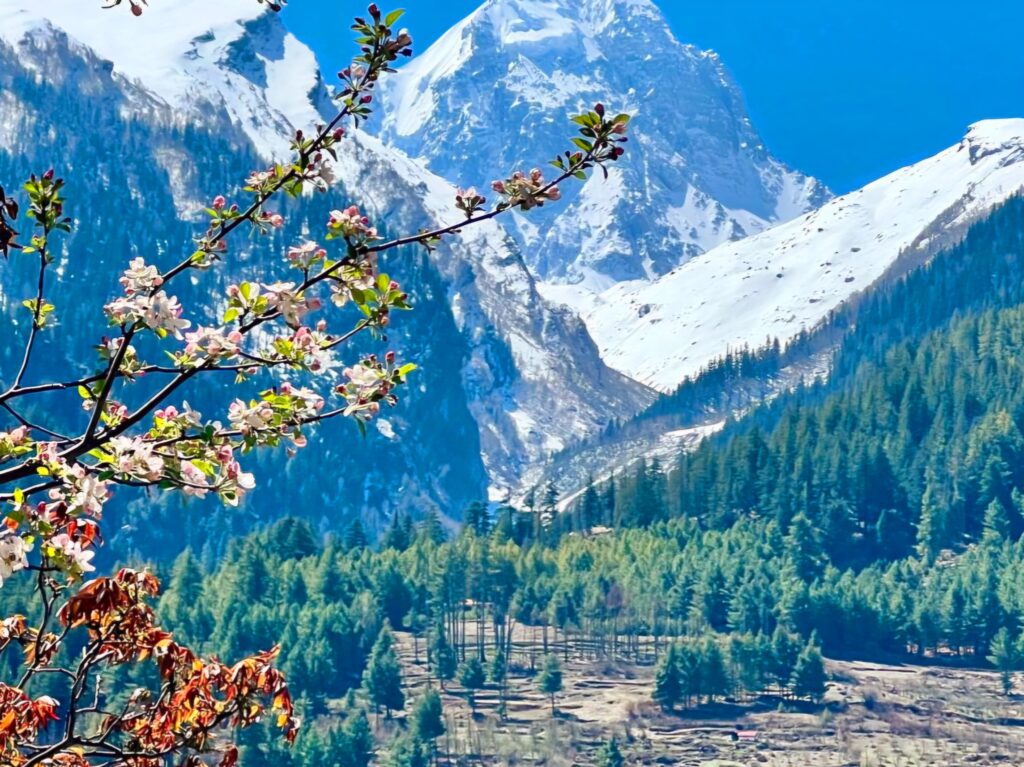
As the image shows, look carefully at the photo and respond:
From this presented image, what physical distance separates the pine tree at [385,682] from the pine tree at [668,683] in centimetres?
2014

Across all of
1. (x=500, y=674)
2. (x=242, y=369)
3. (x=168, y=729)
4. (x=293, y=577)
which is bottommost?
(x=168, y=729)

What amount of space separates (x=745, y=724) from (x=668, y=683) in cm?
677

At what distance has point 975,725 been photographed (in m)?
132

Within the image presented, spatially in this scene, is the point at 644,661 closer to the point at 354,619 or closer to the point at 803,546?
the point at 354,619

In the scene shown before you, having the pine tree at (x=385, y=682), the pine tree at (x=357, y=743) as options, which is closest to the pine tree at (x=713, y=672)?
the pine tree at (x=385, y=682)

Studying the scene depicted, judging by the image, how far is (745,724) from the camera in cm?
13750

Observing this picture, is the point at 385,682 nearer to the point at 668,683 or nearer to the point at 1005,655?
the point at 668,683

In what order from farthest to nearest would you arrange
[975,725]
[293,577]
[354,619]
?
[293,577]
[354,619]
[975,725]

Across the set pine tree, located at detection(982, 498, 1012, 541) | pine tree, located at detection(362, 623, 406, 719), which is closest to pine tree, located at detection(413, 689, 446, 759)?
pine tree, located at detection(362, 623, 406, 719)

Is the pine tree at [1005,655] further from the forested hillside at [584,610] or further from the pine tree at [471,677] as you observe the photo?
the pine tree at [471,677]

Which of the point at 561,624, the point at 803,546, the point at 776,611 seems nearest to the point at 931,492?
the point at 803,546

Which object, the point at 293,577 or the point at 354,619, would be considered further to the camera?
the point at 293,577

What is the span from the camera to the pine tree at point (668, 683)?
13838cm

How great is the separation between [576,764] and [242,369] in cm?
11509
